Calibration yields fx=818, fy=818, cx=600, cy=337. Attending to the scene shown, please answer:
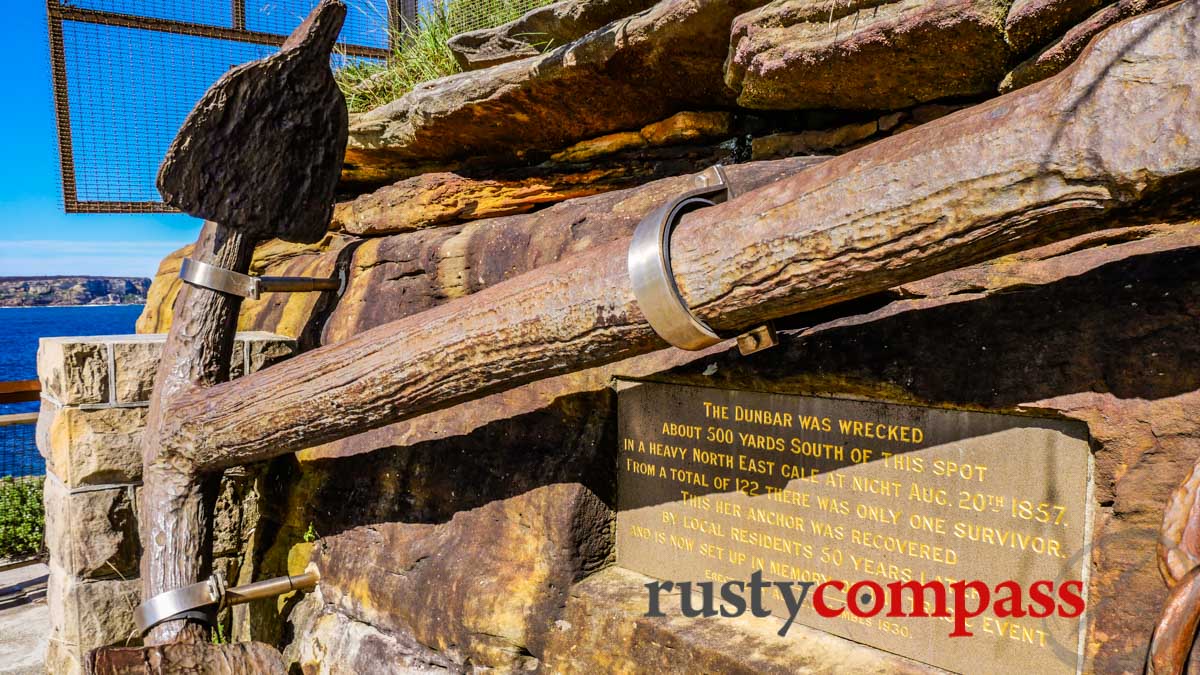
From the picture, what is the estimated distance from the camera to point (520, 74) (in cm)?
333

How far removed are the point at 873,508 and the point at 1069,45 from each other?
1242mm

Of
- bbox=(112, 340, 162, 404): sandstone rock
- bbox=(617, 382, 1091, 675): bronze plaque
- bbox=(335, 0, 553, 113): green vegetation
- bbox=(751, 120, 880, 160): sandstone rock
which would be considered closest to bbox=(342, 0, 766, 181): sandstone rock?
bbox=(751, 120, 880, 160): sandstone rock

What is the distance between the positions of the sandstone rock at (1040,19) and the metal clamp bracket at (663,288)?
981 mm

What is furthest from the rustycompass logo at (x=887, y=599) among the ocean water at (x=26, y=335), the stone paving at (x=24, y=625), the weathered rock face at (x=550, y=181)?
the ocean water at (x=26, y=335)

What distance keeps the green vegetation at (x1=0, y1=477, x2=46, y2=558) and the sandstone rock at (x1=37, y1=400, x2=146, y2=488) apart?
8.36ft

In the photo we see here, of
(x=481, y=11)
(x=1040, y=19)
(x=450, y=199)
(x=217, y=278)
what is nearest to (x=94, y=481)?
(x=217, y=278)

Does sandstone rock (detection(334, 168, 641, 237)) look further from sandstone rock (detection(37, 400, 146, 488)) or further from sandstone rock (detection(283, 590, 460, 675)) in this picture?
sandstone rock (detection(283, 590, 460, 675))

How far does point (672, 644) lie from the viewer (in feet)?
7.62

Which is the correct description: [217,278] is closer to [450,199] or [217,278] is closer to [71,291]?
[450,199]

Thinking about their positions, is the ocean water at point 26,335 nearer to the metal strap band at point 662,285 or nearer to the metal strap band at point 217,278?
the metal strap band at point 217,278

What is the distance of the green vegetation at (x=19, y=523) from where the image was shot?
5398 mm

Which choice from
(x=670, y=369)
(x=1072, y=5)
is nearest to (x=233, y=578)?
(x=670, y=369)

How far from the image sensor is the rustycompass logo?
→ 187cm

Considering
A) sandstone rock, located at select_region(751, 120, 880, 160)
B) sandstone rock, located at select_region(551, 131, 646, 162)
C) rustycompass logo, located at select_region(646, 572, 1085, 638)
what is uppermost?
sandstone rock, located at select_region(551, 131, 646, 162)
